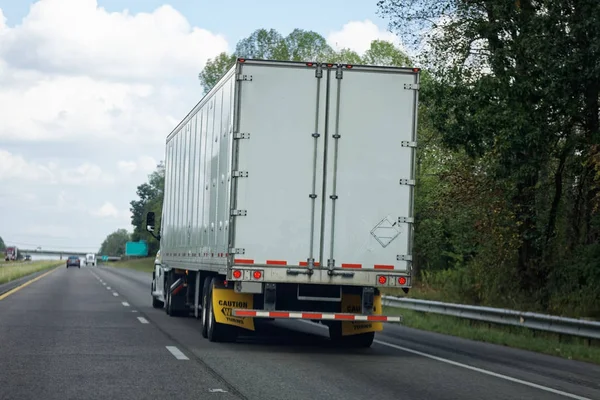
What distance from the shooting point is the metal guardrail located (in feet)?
52.3

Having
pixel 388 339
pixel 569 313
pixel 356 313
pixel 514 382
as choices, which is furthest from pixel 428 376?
pixel 569 313

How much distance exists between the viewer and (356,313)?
1452 cm

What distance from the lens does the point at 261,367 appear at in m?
11.8

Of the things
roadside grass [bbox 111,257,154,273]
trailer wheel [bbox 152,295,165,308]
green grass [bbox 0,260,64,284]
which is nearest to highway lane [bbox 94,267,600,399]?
trailer wheel [bbox 152,295,165,308]

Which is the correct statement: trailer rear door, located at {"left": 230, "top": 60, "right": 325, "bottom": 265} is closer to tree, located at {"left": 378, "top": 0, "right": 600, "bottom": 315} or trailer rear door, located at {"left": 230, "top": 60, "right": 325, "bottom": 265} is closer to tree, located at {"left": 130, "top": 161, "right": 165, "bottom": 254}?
tree, located at {"left": 378, "top": 0, "right": 600, "bottom": 315}

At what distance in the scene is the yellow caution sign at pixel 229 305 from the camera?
14672mm

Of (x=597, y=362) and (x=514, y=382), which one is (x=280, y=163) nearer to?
(x=514, y=382)

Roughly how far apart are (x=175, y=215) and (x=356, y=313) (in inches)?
317

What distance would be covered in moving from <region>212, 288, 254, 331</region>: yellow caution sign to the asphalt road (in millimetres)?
361

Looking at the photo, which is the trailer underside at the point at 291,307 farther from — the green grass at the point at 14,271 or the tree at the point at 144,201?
the tree at the point at 144,201

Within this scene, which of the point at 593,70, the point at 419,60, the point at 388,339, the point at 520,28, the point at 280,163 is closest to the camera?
the point at 280,163

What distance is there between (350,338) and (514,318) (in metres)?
4.10

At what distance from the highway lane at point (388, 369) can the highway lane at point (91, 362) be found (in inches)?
17.2

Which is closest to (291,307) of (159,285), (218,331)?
(218,331)
